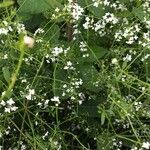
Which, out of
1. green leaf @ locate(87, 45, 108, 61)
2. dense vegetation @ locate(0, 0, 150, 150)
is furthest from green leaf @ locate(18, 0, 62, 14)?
green leaf @ locate(87, 45, 108, 61)

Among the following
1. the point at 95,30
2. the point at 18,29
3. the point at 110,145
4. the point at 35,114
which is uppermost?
the point at 18,29

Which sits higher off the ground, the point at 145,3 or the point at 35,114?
the point at 145,3

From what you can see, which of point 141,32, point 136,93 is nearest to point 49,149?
point 136,93

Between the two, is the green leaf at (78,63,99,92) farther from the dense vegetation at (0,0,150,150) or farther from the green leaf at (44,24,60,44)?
the green leaf at (44,24,60,44)

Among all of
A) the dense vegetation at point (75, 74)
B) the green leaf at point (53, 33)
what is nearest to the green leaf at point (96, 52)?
the dense vegetation at point (75, 74)

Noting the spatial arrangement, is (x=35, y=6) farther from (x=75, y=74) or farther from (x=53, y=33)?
(x=75, y=74)

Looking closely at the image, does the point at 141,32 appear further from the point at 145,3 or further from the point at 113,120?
the point at 113,120

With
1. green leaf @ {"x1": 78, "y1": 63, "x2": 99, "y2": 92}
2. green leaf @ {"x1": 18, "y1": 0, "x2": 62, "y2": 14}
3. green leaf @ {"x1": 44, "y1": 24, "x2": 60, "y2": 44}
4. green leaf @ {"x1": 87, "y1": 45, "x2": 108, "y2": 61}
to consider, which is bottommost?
green leaf @ {"x1": 78, "y1": 63, "x2": 99, "y2": 92}

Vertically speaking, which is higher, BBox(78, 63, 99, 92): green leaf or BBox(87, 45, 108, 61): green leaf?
BBox(87, 45, 108, 61): green leaf
